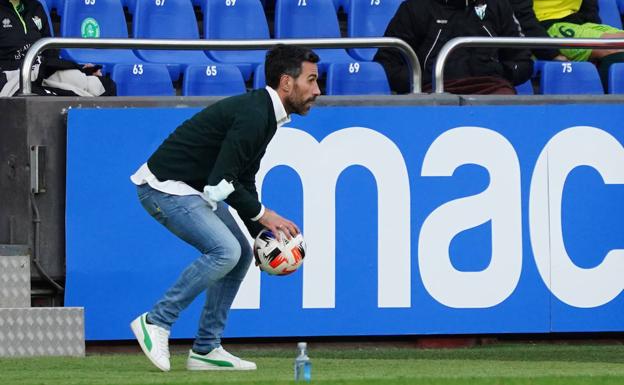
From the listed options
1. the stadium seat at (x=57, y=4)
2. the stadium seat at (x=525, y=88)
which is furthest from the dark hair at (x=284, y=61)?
the stadium seat at (x=57, y=4)

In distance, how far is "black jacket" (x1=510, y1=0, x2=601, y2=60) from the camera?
11.0 metres

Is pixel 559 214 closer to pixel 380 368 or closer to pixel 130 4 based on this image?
pixel 380 368

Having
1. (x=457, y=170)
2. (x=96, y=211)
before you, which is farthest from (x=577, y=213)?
(x=96, y=211)

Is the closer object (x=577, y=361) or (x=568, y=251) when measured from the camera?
(x=577, y=361)

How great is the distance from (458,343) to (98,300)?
2423mm

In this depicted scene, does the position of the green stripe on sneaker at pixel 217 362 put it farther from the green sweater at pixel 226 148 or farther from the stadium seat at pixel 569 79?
the stadium seat at pixel 569 79

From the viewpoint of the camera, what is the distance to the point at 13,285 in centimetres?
880

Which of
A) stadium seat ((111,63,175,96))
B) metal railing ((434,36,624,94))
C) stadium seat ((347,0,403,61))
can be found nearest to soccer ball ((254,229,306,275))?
metal railing ((434,36,624,94))

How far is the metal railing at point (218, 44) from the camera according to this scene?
8789 millimetres

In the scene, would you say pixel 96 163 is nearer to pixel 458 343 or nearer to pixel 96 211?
pixel 96 211

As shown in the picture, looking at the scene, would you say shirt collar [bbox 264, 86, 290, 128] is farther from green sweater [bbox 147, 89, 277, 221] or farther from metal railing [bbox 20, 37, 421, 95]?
metal railing [bbox 20, 37, 421, 95]

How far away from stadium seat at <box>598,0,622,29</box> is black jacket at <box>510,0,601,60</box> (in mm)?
445

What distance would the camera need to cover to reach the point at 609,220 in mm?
9438

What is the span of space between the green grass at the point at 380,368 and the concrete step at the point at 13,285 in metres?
0.49
